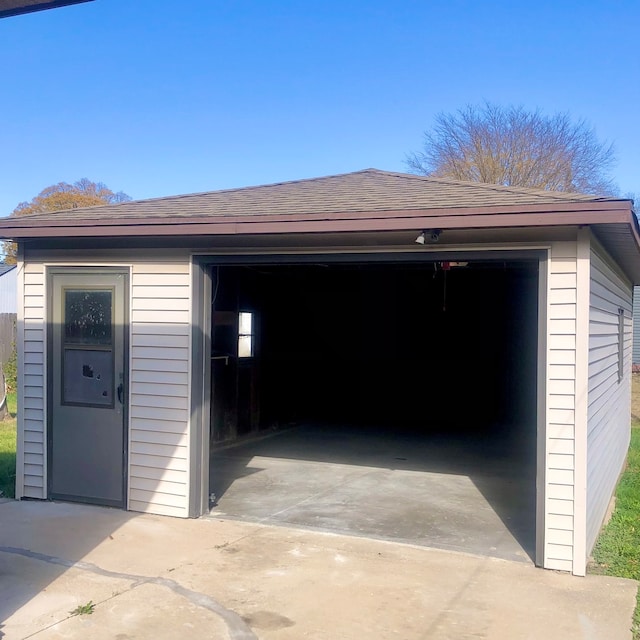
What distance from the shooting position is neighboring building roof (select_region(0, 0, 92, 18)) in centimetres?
282

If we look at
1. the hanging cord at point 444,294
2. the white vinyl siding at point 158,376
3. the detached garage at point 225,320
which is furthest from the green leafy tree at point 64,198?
the white vinyl siding at point 158,376

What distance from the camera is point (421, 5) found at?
48.6 ft

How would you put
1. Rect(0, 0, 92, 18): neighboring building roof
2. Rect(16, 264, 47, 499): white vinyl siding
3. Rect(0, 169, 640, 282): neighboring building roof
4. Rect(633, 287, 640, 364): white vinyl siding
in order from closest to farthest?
Rect(0, 0, 92, 18): neighboring building roof < Rect(0, 169, 640, 282): neighboring building roof < Rect(16, 264, 47, 499): white vinyl siding < Rect(633, 287, 640, 364): white vinyl siding

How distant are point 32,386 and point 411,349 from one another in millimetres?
9273

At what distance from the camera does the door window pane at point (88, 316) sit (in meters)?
6.43

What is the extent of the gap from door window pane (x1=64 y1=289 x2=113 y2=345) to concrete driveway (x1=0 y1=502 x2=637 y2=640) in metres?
1.60

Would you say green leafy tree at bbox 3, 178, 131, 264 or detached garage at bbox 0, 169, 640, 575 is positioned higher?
green leafy tree at bbox 3, 178, 131, 264

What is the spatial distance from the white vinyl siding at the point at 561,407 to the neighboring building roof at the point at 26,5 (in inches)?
142

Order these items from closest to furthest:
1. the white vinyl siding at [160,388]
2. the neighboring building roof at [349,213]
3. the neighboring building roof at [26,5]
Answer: the neighboring building roof at [26,5]
the neighboring building roof at [349,213]
the white vinyl siding at [160,388]

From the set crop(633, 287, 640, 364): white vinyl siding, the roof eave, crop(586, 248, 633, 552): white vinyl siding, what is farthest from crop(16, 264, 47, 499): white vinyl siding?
crop(633, 287, 640, 364): white vinyl siding

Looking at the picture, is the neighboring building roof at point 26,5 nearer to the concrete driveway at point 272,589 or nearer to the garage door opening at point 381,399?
the concrete driveway at point 272,589

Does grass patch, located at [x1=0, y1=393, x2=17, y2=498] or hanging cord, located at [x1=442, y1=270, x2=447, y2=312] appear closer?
grass patch, located at [x1=0, y1=393, x2=17, y2=498]

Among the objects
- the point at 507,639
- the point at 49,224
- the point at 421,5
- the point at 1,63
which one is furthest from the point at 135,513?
the point at 421,5

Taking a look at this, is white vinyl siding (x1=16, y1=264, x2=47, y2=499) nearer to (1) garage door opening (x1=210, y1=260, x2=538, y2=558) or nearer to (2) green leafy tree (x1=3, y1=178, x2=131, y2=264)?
(1) garage door opening (x1=210, y1=260, x2=538, y2=558)
